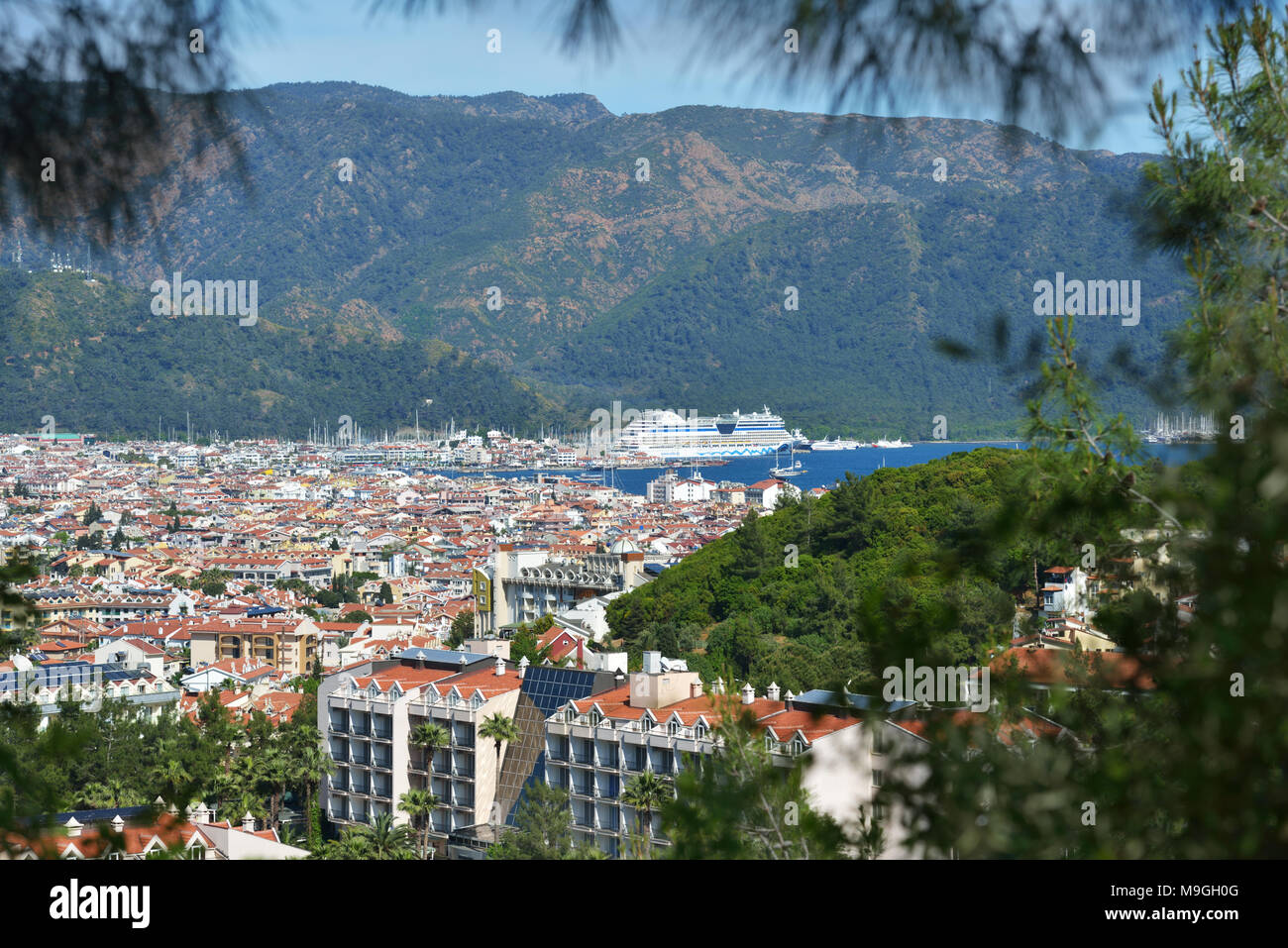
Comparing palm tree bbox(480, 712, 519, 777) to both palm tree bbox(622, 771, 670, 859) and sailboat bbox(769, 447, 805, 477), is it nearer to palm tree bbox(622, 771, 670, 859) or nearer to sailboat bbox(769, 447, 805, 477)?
palm tree bbox(622, 771, 670, 859)

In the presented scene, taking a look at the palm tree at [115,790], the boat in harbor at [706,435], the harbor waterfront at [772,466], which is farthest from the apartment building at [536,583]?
the boat in harbor at [706,435]

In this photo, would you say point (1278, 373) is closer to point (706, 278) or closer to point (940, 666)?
point (940, 666)

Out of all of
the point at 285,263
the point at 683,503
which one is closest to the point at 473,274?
the point at 683,503

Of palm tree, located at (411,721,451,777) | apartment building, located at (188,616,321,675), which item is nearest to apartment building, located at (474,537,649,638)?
apartment building, located at (188,616,321,675)
